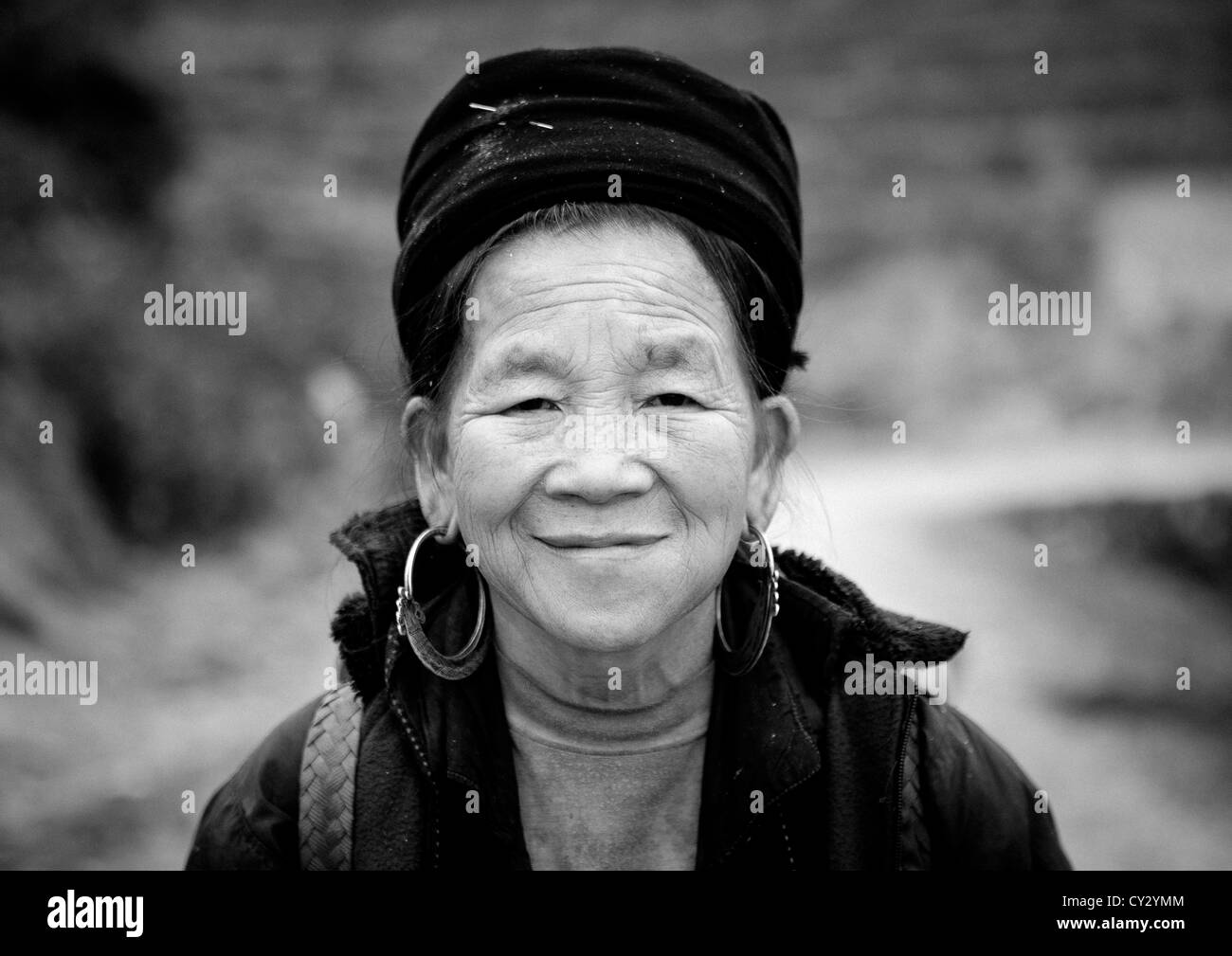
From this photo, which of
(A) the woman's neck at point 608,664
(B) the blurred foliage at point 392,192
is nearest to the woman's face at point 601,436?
(A) the woman's neck at point 608,664

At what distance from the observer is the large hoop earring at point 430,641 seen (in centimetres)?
199

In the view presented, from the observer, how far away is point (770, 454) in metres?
2.16

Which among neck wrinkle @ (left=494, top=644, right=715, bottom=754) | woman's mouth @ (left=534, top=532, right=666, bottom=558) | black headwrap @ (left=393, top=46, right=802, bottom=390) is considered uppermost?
black headwrap @ (left=393, top=46, right=802, bottom=390)

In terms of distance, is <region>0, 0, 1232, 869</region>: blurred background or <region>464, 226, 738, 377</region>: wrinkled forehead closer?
<region>464, 226, 738, 377</region>: wrinkled forehead

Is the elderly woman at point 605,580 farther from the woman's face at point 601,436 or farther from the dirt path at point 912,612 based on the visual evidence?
the dirt path at point 912,612

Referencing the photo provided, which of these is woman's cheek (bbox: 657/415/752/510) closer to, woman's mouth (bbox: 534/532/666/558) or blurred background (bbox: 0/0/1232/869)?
woman's mouth (bbox: 534/532/666/558)

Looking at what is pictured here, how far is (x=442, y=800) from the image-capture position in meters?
2.01

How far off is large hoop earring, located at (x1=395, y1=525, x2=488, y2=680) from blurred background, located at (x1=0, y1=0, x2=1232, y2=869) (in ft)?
9.48

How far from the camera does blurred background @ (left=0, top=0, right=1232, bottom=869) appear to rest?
507 cm

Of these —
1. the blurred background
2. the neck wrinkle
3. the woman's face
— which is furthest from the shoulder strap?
the blurred background

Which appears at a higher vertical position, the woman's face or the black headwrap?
the black headwrap

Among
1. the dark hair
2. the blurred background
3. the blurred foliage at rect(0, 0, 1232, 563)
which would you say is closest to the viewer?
the dark hair

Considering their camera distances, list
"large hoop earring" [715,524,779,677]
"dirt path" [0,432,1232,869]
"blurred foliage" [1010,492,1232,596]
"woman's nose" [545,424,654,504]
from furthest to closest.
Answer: "blurred foliage" [1010,492,1232,596]
"dirt path" [0,432,1232,869]
"large hoop earring" [715,524,779,677]
"woman's nose" [545,424,654,504]
